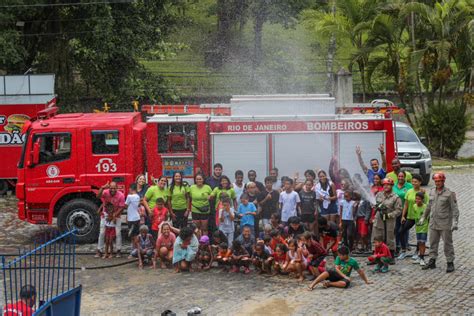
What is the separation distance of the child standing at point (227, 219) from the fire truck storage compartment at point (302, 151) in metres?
2.01

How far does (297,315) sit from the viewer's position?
11.9 metres

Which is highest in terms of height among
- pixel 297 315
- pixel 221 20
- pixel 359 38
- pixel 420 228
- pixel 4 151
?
pixel 221 20

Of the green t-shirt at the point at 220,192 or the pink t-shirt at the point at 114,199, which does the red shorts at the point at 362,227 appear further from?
the pink t-shirt at the point at 114,199

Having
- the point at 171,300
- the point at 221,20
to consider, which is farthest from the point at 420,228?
the point at 221,20

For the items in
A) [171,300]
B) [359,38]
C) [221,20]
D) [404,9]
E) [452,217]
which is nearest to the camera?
[171,300]

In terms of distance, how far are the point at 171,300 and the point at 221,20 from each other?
33.0 meters

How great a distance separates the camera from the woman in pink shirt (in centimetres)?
1472

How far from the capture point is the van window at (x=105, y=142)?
54.2ft

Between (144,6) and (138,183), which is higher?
(144,6)

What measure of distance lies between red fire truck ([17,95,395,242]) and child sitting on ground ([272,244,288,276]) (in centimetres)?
305

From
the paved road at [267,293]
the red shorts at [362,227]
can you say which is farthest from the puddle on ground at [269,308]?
the red shorts at [362,227]

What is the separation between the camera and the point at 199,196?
15648 millimetres

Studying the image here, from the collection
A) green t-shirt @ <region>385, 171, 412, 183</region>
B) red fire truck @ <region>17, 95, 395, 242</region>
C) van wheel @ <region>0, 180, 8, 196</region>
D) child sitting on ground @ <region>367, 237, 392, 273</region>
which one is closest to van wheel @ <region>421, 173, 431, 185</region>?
red fire truck @ <region>17, 95, 395, 242</region>

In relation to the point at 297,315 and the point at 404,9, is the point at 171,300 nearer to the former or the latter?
the point at 297,315
